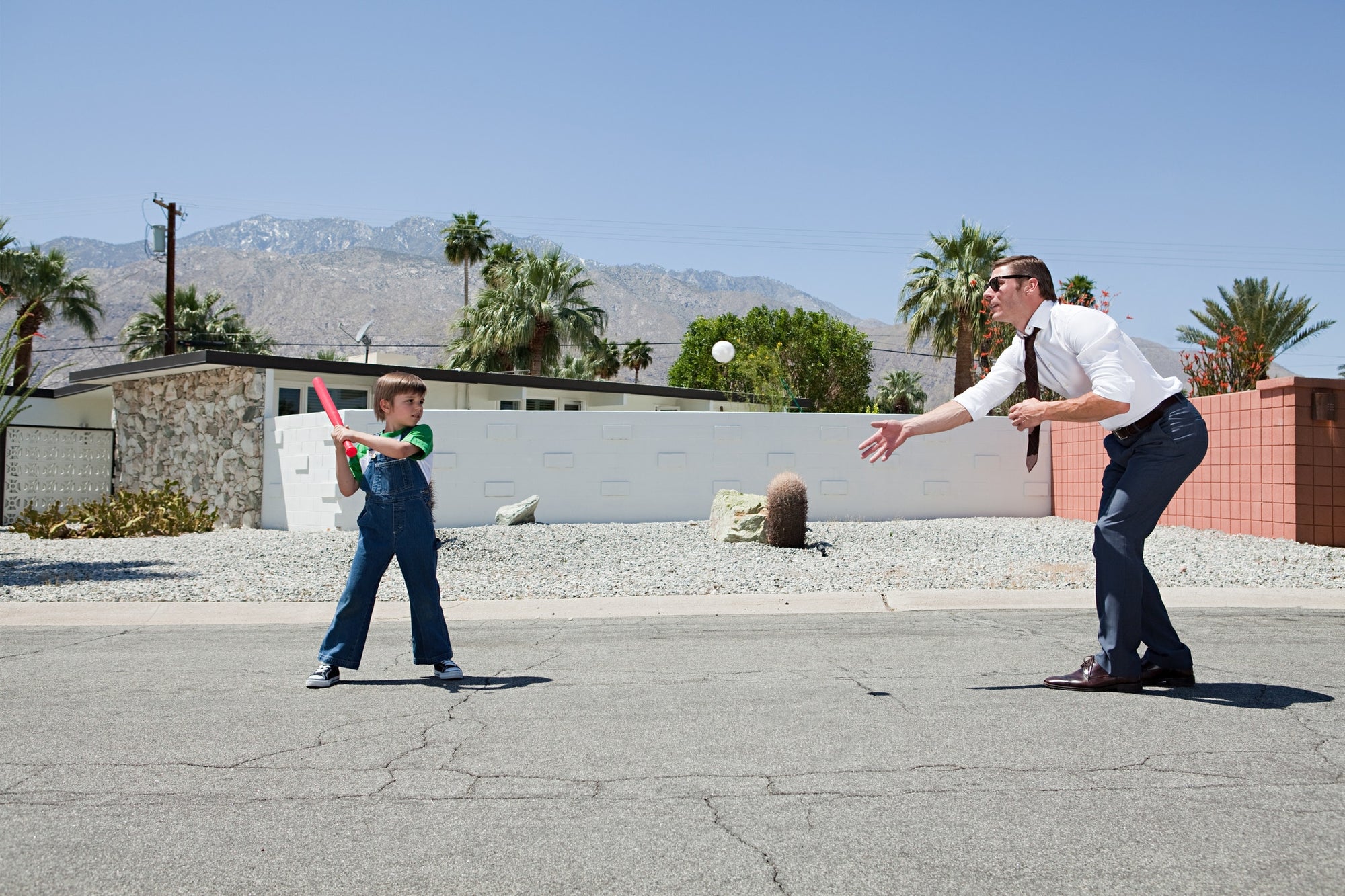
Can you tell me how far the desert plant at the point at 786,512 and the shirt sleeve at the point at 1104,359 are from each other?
787 centimetres

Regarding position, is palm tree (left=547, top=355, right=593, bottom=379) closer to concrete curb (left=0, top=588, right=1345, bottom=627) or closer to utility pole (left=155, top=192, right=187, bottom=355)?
utility pole (left=155, top=192, right=187, bottom=355)

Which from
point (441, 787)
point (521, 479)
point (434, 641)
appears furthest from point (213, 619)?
point (521, 479)

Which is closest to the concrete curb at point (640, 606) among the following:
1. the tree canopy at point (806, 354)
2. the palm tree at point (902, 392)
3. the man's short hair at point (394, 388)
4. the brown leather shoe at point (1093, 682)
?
the man's short hair at point (394, 388)

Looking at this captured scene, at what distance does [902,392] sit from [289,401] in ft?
164

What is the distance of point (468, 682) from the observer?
575 centimetres

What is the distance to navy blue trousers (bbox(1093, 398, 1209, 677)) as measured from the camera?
5.01 metres

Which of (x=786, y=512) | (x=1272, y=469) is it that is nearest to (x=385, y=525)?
(x=786, y=512)

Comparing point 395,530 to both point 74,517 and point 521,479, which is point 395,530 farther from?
point 74,517

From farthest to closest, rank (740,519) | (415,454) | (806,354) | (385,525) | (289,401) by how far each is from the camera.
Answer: (806,354) → (289,401) → (740,519) → (385,525) → (415,454)

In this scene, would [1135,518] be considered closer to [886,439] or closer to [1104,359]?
[1104,359]

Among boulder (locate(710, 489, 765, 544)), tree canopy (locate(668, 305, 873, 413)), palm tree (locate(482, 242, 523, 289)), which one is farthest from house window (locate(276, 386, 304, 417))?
tree canopy (locate(668, 305, 873, 413))

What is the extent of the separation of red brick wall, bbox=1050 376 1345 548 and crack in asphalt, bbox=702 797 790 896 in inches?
366

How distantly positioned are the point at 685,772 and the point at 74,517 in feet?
52.5

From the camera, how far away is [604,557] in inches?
490
